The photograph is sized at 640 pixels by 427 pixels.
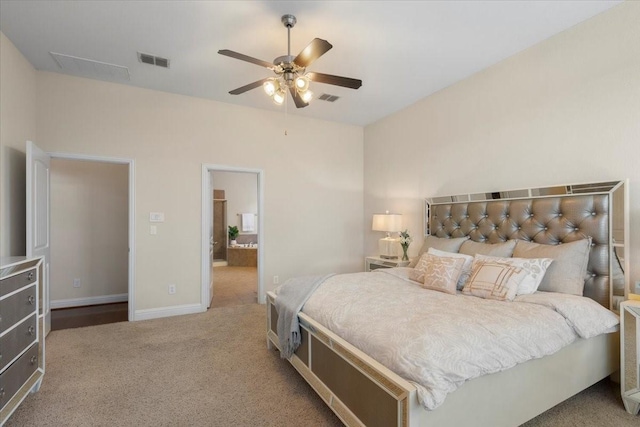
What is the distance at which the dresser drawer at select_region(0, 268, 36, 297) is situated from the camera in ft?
6.01

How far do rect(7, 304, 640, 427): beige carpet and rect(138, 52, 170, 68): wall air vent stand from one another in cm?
288

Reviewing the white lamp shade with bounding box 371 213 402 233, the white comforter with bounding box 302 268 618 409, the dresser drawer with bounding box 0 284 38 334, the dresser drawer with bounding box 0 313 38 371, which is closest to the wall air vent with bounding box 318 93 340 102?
the white lamp shade with bounding box 371 213 402 233

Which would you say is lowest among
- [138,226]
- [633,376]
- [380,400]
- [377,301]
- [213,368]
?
[213,368]

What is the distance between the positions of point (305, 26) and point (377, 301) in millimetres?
2288

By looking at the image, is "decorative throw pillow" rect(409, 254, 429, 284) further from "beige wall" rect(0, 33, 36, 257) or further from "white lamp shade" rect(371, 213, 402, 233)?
"beige wall" rect(0, 33, 36, 257)

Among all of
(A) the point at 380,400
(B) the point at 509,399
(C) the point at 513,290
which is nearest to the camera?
(A) the point at 380,400

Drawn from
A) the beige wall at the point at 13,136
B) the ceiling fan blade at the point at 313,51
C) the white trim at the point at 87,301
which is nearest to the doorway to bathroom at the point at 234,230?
the white trim at the point at 87,301

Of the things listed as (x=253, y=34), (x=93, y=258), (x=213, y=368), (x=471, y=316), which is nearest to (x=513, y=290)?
(x=471, y=316)

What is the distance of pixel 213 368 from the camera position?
8.42 feet

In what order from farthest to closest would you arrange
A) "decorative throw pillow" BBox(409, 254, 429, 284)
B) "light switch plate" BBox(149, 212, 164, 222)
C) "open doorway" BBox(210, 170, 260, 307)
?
"open doorway" BBox(210, 170, 260, 307)
"light switch plate" BBox(149, 212, 164, 222)
"decorative throw pillow" BBox(409, 254, 429, 284)

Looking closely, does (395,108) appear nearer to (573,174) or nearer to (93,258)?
(573,174)

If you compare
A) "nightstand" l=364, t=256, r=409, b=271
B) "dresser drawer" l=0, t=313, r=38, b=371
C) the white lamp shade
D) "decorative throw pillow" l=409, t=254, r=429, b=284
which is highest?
the white lamp shade

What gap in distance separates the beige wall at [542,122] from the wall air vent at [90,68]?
11.8ft

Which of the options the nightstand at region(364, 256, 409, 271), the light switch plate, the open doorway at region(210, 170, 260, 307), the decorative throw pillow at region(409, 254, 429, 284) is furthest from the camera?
the open doorway at region(210, 170, 260, 307)
